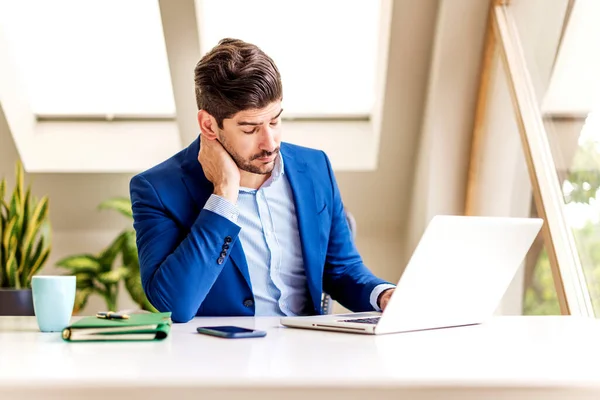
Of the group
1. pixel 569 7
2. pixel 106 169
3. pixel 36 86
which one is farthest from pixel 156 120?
pixel 569 7

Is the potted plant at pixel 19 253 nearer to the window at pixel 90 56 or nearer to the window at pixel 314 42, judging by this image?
the window at pixel 90 56

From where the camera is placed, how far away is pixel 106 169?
5098mm

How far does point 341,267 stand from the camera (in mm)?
2406

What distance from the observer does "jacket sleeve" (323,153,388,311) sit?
231 centimetres

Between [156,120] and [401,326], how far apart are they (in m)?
3.90

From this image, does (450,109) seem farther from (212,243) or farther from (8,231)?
(212,243)

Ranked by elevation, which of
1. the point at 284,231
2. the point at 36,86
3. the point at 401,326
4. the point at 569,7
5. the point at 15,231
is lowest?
the point at 401,326

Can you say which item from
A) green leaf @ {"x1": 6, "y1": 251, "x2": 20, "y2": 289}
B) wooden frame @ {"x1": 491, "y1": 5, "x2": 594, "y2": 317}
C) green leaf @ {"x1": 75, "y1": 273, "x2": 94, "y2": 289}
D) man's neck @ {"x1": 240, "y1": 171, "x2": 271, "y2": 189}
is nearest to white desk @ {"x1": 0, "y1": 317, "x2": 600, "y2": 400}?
man's neck @ {"x1": 240, "y1": 171, "x2": 271, "y2": 189}

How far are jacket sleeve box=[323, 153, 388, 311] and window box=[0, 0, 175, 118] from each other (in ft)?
9.19

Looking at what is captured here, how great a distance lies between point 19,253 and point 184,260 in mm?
2551

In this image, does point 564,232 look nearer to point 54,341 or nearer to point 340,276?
point 340,276

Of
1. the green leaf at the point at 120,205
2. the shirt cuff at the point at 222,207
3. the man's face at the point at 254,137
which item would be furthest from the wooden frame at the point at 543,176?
the green leaf at the point at 120,205

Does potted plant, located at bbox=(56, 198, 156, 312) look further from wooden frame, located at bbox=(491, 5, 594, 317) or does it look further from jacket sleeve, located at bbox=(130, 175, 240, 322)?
jacket sleeve, located at bbox=(130, 175, 240, 322)

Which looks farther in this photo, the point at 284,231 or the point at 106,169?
the point at 106,169
